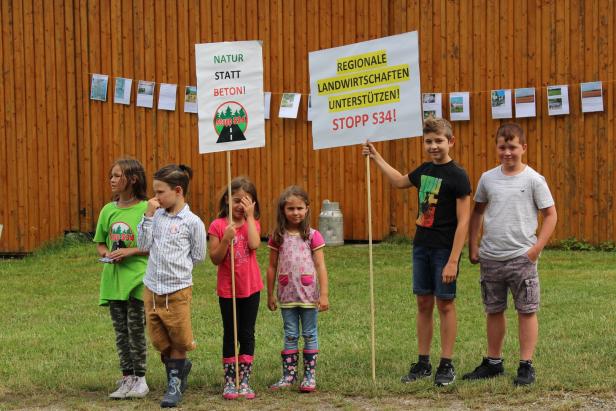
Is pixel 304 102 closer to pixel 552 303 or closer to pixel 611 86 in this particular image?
pixel 611 86

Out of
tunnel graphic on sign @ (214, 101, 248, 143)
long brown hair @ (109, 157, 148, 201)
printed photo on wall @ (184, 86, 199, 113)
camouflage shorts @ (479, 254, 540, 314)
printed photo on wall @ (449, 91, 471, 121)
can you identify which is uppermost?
printed photo on wall @ (184, 86, 199, 113)

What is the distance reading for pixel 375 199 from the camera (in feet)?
43.2

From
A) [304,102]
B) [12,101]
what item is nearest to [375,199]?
[304,102]

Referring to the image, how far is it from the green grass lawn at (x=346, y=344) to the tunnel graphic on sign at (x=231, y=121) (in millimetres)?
1690

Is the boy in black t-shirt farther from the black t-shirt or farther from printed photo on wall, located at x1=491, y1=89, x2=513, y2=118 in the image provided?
printed photo on wall, located at x1=491, y1=89, x2=513, y2=118

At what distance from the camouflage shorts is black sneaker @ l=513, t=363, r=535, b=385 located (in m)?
0.35

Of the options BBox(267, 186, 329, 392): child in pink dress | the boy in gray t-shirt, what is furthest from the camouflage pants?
the boy in gray t-shirt

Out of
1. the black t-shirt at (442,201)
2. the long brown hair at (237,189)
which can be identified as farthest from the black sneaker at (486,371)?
the long brown hair at (237,189)

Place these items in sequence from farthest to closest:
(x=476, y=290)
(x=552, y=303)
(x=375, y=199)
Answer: (x=375, y=199) → (x=476, y=290) → (x=552, y=303)

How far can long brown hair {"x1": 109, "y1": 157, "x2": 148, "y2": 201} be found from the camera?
5.74m

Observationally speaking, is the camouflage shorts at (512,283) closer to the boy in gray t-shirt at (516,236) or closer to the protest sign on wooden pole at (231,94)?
the boy in gray t-shirt at (516,236)

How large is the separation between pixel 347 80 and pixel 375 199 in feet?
23.6

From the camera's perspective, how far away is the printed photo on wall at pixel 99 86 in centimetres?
1360

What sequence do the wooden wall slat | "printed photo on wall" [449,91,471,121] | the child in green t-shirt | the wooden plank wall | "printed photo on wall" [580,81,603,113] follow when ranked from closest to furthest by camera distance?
the child in green t-shirt
"printed photo on wall" [580,81,603,113]
the wooden plank wall
"printed photo on wall" [449,91,471,121]
the wooden wall slat
